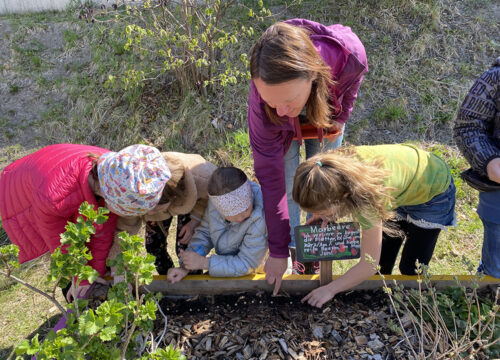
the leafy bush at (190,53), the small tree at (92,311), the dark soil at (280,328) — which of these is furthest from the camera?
the leafy bush at (190,53)

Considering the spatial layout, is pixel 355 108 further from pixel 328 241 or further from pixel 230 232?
pixel 328 241

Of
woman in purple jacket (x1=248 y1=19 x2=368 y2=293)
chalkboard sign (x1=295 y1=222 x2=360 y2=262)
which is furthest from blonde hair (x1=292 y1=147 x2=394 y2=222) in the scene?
woman in purple jacket (x1=248 y1=19 x2=368 y2=293)

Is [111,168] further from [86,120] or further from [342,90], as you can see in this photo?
[86,120]

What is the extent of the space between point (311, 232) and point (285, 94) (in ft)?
2.16

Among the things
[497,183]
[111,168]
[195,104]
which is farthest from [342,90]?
[195,104]

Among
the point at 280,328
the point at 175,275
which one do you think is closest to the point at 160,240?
the point at 175,275

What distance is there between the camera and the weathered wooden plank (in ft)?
6.52

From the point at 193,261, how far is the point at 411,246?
1262 mm

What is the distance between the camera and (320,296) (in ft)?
6.39

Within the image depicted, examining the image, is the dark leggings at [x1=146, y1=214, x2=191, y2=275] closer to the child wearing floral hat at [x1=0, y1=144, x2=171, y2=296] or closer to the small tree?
the child wearing floral hat at [x1=0, y1=144, x2=171, y2=296]

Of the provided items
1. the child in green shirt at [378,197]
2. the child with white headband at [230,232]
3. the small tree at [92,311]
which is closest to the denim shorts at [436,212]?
the child in green shirt at [378,197]

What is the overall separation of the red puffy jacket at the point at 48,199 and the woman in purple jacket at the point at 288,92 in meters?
0.91

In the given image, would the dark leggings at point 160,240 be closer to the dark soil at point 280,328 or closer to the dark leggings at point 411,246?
the dark soil at point 280,328

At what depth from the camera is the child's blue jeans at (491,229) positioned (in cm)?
185
